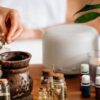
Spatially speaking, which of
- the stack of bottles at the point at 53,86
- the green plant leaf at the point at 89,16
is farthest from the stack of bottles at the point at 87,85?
the green plant leaf at the point at 89,16

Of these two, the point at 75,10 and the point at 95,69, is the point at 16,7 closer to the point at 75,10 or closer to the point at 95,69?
the point at 75,10

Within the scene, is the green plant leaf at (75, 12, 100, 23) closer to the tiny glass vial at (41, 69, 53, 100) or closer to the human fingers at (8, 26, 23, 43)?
the human fingers at (8, 26, 23, 43)

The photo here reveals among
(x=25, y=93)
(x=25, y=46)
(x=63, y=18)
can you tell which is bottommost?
(x=25, y=93)

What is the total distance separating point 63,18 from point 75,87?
444mm

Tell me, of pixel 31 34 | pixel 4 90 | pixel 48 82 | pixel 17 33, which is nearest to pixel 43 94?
pixel 48 82

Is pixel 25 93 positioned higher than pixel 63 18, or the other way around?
pixel 63 18

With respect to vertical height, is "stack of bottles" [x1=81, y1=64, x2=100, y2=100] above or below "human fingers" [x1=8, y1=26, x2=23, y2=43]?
below

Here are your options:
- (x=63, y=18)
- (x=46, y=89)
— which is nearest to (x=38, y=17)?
(x=63, y=18)

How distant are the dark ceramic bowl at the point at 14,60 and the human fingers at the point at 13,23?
0.20 m

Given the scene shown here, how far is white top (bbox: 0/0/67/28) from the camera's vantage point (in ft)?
4.83

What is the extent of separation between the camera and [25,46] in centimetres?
156

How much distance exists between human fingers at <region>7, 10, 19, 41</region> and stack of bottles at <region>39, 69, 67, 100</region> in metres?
0.29

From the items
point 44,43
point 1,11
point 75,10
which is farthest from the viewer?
point 75,10

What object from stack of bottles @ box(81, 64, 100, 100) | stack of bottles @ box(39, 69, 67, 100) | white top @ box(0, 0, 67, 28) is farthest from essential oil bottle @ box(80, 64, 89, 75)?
white top @ box(0, 0, 67, 28)
